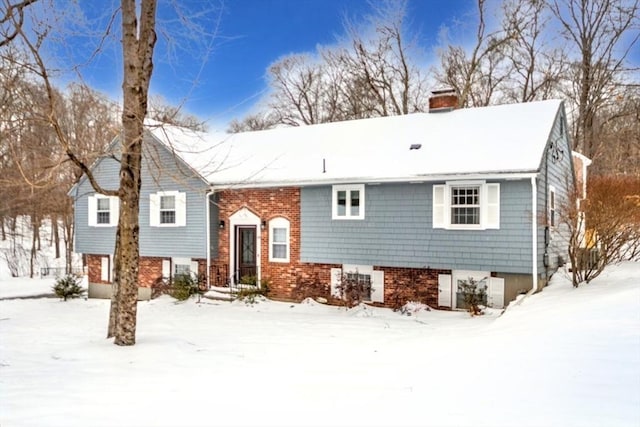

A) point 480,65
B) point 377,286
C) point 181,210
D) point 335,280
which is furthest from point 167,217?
point 480,65

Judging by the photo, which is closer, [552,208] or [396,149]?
[552,208]

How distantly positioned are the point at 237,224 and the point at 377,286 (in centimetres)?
525

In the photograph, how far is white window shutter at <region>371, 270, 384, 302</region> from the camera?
14.0m

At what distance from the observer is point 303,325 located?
1102 cm

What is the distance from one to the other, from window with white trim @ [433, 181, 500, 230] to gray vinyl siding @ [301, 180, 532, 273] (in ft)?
0.47

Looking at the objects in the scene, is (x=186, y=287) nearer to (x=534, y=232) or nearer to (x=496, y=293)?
(x=496, y=293)

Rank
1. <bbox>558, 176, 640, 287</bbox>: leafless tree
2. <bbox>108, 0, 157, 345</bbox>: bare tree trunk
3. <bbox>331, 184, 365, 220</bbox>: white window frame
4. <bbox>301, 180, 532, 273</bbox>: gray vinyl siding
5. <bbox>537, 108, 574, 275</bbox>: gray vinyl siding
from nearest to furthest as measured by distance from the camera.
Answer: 1. <bbox>108, 0, 157, 345</bbox>: bare tree trunk
2. <bbox>558, 176, 640, 287</bbox>: leafless tree
3. <bbox>301, 180, 532, 273</bbox>: gray vinyl siding
4. <bbox>537, 108, 574, 275</bbox>: gray vinyl siding
5. <bbox>331, 184, 365, 220</bbox>: white window frame

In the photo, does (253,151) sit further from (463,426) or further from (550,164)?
(463,426)

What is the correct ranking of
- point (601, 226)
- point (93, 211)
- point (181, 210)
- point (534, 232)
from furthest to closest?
point (93, 211), point (181, 210), point (534, 232), point (601, 226)

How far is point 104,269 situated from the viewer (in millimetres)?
18734

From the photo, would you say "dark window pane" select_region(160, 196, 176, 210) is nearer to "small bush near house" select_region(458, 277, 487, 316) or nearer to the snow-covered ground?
the snow-covered ground

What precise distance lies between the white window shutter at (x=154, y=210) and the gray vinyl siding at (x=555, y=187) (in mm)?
12445

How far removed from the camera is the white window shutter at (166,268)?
17250 mm

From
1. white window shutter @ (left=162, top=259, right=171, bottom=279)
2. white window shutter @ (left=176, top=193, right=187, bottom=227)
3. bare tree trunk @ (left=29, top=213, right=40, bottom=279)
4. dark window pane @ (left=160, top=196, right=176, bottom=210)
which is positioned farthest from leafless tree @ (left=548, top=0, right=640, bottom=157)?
bare tree trunk @ (left=29, top=213, right=40, bottom=279)
